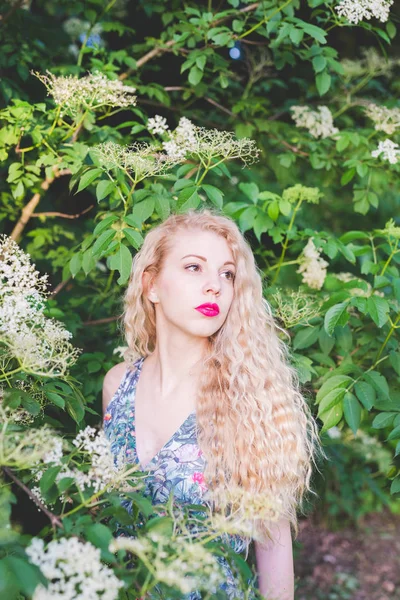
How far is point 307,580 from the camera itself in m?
4.56

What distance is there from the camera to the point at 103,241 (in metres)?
2.18

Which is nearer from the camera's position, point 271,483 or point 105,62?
point 271,483

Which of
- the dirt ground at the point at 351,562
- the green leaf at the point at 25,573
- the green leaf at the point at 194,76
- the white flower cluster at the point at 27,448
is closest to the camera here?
the green leaf at the point at 25,573

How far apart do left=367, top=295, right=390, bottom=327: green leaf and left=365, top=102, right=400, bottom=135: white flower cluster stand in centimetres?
106

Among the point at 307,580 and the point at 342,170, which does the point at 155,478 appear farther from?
the point at 307,580

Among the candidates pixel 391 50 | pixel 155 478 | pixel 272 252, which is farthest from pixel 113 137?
pixel 391 50

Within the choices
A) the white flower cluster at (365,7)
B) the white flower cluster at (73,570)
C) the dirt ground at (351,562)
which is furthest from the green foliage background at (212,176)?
the dirt ground at (351,562)

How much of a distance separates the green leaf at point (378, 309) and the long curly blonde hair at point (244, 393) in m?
0.32

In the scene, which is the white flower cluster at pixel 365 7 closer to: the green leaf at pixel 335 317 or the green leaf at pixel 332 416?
the green leaf at pixel 335 317

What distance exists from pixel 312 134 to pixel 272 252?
25.6 inches

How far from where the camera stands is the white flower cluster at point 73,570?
1230 mm

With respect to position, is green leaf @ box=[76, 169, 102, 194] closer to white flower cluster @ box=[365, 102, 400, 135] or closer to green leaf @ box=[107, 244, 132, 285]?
green leaf @ box=[107, 244, 132, 285]

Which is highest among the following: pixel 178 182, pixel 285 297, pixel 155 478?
pixel 178 182

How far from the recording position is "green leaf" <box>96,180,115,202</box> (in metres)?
Answer: 2.22
